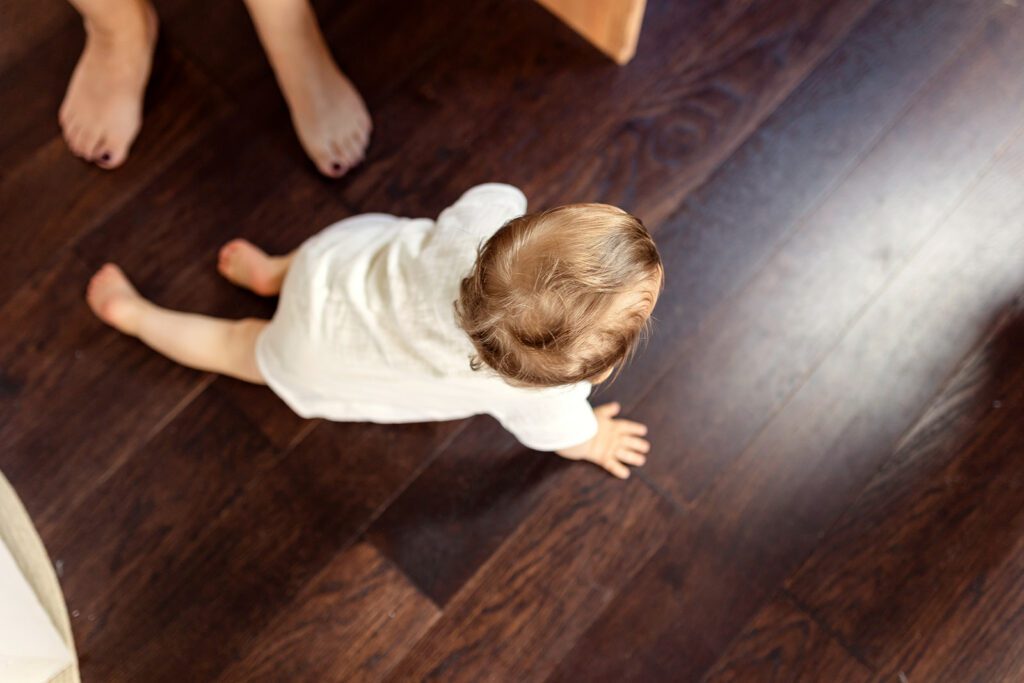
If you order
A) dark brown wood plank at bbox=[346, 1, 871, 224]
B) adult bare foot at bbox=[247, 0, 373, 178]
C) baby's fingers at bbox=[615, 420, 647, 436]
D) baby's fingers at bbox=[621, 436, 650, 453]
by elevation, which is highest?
dark brown wood plank at bbox=[346, 1, 871, 224]

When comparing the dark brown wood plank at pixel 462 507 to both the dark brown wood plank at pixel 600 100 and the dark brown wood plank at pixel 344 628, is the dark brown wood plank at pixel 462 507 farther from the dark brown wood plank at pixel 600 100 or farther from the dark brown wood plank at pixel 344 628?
the dark brown wood plank at pixel 600 100

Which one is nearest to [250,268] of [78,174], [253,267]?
[253,267]

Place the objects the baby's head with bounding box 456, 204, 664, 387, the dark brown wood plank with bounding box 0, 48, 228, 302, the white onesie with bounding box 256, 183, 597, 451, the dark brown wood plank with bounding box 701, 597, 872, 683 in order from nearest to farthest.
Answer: the baby's head with bounding box 456, 204, 664, 387 < the white onesie with bounding box 256, 183, 597, 451 < the dark brown wood plank with bounding box 701, 597, 872, 683 < the dark brown wood plank with bounding box 0, 48, 228, 302

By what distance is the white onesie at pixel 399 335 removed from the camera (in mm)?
670

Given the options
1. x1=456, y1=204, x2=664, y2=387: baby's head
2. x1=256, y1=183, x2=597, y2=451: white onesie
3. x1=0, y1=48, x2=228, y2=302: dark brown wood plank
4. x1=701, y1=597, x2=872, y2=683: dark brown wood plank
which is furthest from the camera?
x1=0, y1=48, x2=228, y2=302: dark brown wood plank

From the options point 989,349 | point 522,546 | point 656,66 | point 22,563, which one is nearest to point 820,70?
point 656,66

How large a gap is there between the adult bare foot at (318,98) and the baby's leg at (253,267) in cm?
13

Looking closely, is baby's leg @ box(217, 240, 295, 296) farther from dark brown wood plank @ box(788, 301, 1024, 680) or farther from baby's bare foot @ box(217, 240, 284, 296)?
dark brown wood plank @ box(788, 301, 1024, 680)

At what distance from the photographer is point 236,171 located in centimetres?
103

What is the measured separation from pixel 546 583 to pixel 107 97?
30.7 inches

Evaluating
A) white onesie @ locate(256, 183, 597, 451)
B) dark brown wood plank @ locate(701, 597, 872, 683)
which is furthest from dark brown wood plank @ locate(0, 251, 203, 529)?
dark brown wood plank @ locate(701, 597, 872, 683)

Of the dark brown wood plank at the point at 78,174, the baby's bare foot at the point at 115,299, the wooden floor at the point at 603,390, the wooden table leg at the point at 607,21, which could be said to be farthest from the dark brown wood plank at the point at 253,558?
the wooden table leg at the point at 607,21

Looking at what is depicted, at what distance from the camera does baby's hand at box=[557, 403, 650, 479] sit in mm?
918

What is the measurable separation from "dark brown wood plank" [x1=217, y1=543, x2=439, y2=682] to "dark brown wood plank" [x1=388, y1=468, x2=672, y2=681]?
1.0 inches
